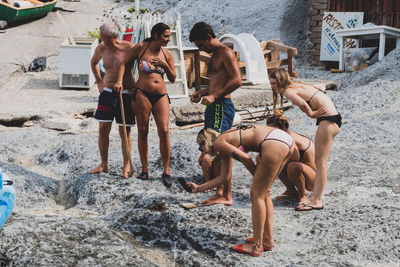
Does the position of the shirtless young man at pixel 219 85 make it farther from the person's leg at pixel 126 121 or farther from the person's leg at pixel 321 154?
the person's leg at pixel 126 121

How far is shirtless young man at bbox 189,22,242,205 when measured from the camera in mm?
5422

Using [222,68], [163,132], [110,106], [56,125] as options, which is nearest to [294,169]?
[222,68]

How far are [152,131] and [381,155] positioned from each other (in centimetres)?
384

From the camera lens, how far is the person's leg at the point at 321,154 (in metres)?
5.29

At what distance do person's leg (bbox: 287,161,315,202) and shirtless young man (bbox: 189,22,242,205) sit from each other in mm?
645

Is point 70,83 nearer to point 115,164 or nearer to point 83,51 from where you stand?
point 83,51

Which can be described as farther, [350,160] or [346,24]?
[346,24]

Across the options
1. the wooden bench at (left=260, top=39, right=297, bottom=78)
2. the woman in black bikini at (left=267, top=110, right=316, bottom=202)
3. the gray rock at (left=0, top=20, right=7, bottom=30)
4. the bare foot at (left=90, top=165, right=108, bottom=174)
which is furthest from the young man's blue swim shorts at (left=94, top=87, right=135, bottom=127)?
the gray rock at (left=0, top=20, right=7, bottom=30)

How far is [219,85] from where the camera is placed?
18.3ft

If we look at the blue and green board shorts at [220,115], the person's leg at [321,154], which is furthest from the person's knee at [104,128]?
the person's leg at [321,154]

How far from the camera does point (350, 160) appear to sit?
7129 millimetres

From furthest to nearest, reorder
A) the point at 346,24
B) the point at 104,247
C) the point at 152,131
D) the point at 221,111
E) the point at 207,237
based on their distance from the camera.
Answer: the point at 346,24, the point at 152,131, the point at 221,111, the point at 207,237, the point at 104,247

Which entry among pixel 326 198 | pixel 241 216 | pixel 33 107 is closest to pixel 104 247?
pixel 241 216

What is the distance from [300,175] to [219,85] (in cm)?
120
